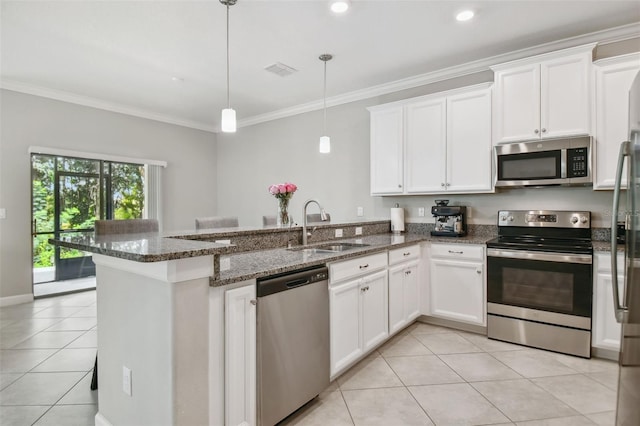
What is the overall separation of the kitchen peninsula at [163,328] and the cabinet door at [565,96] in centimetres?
271

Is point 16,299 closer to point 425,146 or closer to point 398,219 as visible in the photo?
point 398,219

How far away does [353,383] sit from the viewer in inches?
90.4

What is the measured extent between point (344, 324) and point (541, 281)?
1770mm

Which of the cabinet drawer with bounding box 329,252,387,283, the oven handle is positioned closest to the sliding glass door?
the cabinet drawer with bounding box 329,252,387,283

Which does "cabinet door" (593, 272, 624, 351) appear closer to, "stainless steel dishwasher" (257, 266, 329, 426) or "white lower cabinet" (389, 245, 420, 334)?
"white lower cabinet" (389, 245, 420, 334)

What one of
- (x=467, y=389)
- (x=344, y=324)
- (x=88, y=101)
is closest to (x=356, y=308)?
(x=344, y=324)

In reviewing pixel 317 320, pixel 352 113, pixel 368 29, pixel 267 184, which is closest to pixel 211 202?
pixel 267 184

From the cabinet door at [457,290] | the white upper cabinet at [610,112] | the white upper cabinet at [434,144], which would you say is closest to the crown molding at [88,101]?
the white upper cabinet at [434,144]

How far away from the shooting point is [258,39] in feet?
9.95

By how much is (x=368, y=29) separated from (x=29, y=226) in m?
4.71

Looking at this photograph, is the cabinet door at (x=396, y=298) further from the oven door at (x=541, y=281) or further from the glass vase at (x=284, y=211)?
the glass vase at (x=284, y=211)

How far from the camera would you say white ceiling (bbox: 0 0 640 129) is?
2574mm

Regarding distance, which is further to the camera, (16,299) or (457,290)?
(16,299)

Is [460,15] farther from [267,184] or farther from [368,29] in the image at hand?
[267,184]
